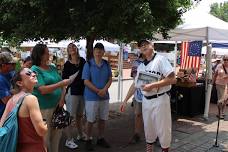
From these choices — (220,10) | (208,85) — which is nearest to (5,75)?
(208,85)

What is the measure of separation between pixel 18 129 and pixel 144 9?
2835 mm

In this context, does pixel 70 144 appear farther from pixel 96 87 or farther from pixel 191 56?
pixel 191 56

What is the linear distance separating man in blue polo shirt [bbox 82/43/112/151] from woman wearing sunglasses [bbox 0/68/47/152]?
8.57 ft

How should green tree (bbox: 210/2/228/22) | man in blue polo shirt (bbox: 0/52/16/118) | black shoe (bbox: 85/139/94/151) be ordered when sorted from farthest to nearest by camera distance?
green tree (bbox: 210/2/228/22), black shoe (bbox: 85/139/94/151), man in blue polo shirt (bbox: 0/52/16/118)

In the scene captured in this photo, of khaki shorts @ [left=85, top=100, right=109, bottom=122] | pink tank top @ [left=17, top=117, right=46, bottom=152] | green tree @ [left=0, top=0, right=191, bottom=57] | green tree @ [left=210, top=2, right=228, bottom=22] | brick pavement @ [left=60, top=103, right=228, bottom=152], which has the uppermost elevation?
green tree @ [left=210, top=2, right=228, bottom=22]

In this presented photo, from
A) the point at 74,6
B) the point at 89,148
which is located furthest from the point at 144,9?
the point at 89,148

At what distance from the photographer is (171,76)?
15.5 ft

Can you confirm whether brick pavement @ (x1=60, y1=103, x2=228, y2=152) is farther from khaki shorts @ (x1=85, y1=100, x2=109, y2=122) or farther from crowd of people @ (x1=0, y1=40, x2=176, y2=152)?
khaki shorts @ (x1=85, y1=100, x2=109, y2=122)

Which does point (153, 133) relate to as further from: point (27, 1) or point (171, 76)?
point (27, 1)

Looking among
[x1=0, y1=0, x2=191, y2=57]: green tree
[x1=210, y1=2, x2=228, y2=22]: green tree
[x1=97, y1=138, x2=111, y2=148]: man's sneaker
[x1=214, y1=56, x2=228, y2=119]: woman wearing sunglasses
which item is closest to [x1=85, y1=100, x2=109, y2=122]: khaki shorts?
[x1=97, y1=138, x2=111, y2=148]: man's sneaker

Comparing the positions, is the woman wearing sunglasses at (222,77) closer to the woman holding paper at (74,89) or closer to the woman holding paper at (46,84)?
the woman holding paper at (74,89)

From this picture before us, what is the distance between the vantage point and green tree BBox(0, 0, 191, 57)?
511cm

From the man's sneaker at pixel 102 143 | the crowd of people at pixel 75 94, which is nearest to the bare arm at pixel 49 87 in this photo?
the crowd of people at pixel 75 94

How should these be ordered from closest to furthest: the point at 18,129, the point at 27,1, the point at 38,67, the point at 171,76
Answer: the point at 18,129, the point at 38,67, the point at 171,76, the point at 27,1
